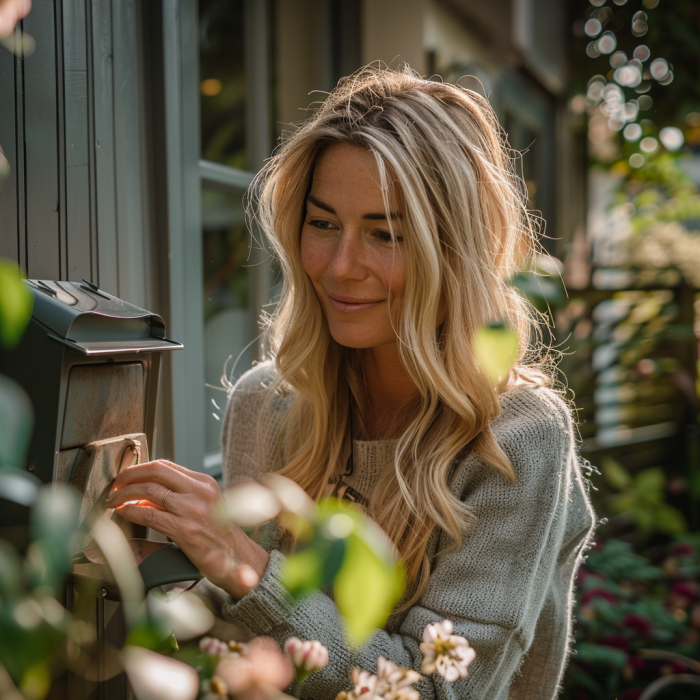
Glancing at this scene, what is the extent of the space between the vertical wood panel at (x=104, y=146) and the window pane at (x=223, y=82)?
550 mm

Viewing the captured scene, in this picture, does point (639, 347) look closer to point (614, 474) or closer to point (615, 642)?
point (614, 474)

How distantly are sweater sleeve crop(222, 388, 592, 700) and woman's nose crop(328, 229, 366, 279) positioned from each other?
1.32 feet

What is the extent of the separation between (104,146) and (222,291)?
2.34 ft

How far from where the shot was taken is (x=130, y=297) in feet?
4.28

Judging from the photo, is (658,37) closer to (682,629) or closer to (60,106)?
(682,629)

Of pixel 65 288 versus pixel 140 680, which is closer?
pixel 140 680

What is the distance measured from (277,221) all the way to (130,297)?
353 millimetres

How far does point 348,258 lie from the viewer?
1.23 metres

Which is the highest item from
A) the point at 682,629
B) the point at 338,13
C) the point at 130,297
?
the point at 338,13

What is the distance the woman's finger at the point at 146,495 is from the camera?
0.81 m

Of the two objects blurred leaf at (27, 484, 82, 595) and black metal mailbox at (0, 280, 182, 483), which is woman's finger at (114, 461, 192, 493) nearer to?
black metal mailbox at (0, 280, 182, 483)

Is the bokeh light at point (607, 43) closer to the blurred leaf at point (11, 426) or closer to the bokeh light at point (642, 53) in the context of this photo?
the bokeh light at point (642, 53)

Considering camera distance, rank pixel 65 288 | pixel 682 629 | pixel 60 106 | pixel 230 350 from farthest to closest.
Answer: pixel 682 629, pixel 230 350, pixel 60 106, pixel 65 288

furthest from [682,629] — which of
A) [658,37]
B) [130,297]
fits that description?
[658,37]
